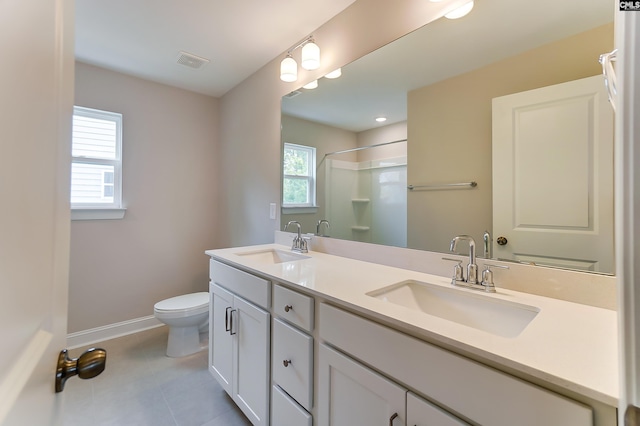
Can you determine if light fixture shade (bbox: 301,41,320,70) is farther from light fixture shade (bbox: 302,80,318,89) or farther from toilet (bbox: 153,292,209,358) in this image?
toilet (bbox: 153,292,209,358)

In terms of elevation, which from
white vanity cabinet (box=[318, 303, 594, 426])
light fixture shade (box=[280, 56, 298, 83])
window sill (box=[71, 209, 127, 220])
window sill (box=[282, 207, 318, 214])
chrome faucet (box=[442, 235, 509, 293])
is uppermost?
light fixture shade (box=[280, 56, 298, 83])

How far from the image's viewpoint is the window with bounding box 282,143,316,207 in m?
2.07

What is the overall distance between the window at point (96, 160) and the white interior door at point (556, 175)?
9.83 feet

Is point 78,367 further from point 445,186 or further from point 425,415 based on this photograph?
point 445,186

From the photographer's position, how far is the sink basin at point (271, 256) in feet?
6.10

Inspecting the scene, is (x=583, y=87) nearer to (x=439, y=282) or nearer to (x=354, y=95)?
(x=439, y=282)

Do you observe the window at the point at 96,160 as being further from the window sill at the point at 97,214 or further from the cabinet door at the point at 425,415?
the cabinet door at the point at 425,415

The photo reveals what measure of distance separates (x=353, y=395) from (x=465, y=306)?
1.74 ft

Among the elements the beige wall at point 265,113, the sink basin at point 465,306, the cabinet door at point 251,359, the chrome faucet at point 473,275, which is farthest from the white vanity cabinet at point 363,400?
the beige wall at point 265,113

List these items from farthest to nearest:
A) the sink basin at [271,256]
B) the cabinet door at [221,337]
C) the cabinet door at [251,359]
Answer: the sink basin at [271,256] < the cabinet door at [221,337] < the cabinet door at [251,359]

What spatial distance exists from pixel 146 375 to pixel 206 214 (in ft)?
5.26

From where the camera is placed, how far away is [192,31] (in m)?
1.92

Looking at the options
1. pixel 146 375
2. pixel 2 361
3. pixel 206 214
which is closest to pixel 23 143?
pixel 2 361

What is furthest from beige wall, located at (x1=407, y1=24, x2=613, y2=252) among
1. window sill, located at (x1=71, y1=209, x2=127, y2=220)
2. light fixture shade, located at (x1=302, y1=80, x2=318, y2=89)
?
window sill, located at (x1=71, y1=209, x2=127, y2=220)
